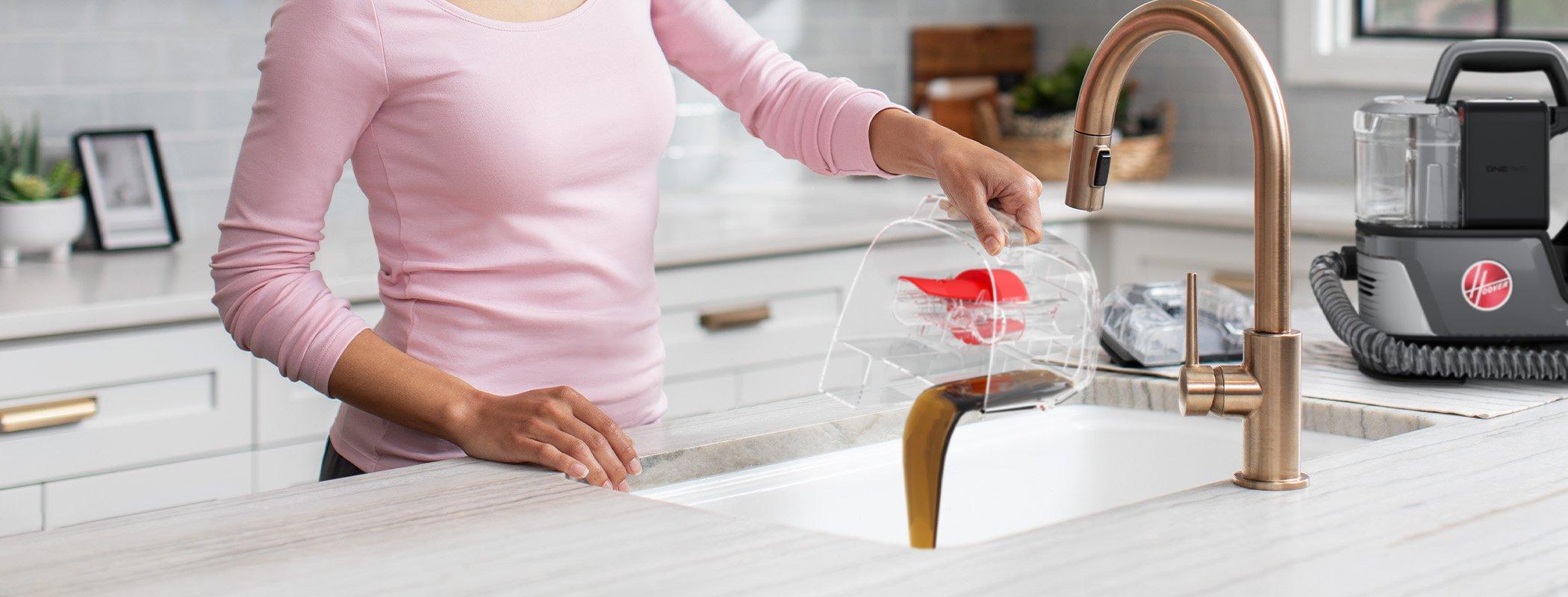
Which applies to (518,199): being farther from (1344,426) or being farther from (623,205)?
(1344,426)

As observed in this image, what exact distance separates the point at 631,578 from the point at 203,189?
2048 mm

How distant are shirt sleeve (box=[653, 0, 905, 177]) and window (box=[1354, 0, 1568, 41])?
2038 millimetres

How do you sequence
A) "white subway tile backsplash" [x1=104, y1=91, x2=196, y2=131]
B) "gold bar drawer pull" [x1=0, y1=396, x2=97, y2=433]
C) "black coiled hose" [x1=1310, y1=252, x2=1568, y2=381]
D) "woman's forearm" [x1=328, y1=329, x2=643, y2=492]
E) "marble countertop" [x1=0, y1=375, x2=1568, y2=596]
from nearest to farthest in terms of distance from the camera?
1. "marble countertop" [x1=0, y1=375, x2=1568, y2=596]
2. "woman's forearm" [x1=328, y1=329, x2=643, y2=492]
3. "black coiled hose" [x1=1310, y1=252, x2=1568, y2=381]
4. "gold bar drawer pull" [x1=0, y1=396, x2=97, y2=433]
5. "white subway tile backsplash" [x1=104, y1=91, x2=196, y2=131]

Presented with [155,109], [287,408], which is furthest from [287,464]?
[155,109]

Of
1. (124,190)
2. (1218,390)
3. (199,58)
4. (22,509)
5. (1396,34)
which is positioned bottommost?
(22,509)

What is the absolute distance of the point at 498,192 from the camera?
49.0 inches

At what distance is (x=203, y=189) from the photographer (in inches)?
103

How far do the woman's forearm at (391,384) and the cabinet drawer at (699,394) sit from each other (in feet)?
3.89

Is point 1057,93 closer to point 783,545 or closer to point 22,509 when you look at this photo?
point 22,509

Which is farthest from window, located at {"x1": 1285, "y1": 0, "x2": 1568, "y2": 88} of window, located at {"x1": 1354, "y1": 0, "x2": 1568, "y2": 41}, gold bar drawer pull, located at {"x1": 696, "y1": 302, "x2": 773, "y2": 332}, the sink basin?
the sink basin

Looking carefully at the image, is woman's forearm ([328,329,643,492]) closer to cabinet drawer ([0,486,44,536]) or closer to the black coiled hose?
the black coiled hose

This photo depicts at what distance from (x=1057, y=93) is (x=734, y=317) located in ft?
3.45

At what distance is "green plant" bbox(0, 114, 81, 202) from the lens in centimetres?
227

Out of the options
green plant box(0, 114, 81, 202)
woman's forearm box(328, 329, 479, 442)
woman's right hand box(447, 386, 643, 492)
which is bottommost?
woman's right hand box(447, 386, 643, 492)
